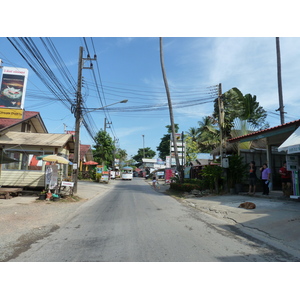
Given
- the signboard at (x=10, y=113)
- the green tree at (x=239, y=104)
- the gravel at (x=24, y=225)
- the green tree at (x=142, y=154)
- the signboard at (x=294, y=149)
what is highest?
the green tree at (x=142, y=154)

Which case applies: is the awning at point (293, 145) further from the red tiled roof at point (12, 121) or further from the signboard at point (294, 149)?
the red tiled roof at point (12, 121)

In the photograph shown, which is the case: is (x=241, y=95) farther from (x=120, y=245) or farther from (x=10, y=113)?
(x=10, y=113)

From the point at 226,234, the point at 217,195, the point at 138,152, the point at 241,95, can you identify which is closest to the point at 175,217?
the point at 226,234

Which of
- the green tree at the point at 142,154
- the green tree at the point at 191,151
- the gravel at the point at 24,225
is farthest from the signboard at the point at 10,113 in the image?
the green tree at the point at 142,154

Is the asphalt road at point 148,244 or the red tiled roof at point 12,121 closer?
the asphalt road at point 148,244

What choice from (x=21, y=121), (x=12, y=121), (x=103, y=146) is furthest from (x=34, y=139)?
(x=103, y=146)

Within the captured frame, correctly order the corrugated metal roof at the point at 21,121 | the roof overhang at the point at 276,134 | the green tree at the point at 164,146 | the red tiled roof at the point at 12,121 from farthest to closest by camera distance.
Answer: the green tree at the point at 164,146 → the red tiled roof at the point at 12,121 → the corrugated metal roof at the point at 21,121 → the roof overhang at the point at 276,134

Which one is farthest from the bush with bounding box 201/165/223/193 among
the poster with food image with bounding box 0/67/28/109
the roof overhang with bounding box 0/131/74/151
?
the poster with food image with bounding box 0/67/28/109

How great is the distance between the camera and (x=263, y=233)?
621 cm

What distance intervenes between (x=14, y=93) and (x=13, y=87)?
322 mm

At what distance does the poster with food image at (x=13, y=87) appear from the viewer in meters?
12.9

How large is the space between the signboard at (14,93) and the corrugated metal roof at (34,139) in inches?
83.7

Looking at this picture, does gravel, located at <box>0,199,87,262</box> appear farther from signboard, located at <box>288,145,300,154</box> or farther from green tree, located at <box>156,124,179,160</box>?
green tree, located at <box>156,124,179,160</box>

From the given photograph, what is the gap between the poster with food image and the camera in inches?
508
